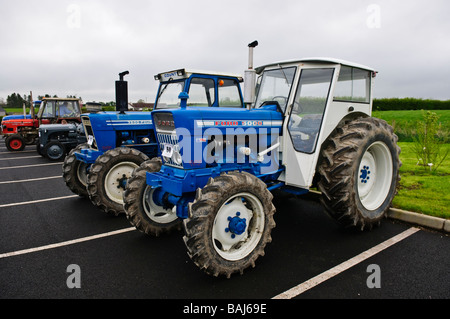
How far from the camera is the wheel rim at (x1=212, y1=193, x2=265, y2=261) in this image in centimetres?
335

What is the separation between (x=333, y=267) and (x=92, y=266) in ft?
9.30

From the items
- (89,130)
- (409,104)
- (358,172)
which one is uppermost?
(409,104)

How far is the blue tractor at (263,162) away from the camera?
3.35 meters

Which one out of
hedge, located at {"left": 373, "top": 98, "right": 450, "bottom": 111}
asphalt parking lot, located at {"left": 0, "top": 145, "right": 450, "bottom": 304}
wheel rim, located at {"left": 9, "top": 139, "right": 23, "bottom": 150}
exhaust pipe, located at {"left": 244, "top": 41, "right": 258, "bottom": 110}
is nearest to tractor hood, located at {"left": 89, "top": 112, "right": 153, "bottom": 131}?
asphalt parking lot, located at {"left": 0, "top": 145, "right": 450, "bottom": 304}

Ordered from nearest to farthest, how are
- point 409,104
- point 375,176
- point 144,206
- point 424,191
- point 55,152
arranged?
point 144,206 → point 375,176 → point 424,191 → point 55,152 → point 409,104

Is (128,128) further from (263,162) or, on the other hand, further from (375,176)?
(375,176)

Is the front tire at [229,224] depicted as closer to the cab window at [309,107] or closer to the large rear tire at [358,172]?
the large rear tire at [358,172]

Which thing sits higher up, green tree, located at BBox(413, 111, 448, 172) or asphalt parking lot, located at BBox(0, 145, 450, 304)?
green tree, located at BBox(413, 111, 448, 172)

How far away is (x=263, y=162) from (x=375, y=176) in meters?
2.00

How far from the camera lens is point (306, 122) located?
4.45 m

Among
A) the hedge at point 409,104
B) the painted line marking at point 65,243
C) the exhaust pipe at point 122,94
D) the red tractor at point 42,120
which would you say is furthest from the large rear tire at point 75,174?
the hedge at point 409,104

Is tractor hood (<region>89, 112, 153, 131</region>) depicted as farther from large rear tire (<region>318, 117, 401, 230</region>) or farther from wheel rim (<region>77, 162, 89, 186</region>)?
large rear tire (<region>318, 117, 401, 230</region>)

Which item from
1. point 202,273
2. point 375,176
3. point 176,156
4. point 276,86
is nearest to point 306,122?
point 276,86
